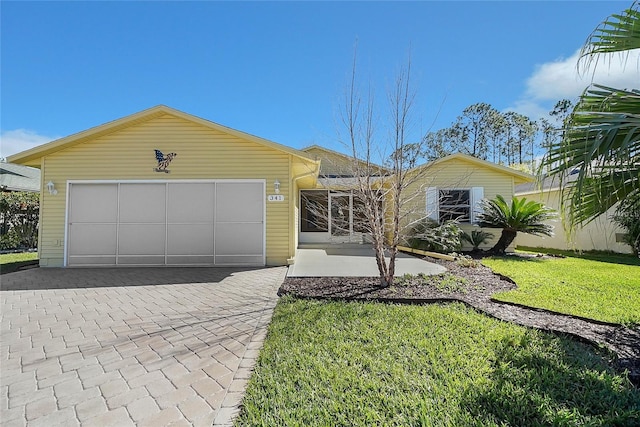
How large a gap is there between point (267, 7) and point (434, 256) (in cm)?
946

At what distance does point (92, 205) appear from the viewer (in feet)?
31.2

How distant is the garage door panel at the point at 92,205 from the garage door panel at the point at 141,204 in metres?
0.27

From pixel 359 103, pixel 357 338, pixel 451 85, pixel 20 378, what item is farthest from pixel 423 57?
pixel 20 378

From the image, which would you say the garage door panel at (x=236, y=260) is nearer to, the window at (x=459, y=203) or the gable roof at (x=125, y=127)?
the gable roof at (x=125, y=127)

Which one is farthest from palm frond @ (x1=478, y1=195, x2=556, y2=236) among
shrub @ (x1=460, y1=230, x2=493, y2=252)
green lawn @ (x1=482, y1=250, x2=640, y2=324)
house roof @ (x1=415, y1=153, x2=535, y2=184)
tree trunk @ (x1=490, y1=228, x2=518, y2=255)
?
house roof @ (x1=415, y1=153, x2=535, y2=184)

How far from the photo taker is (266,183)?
9469 millimetres

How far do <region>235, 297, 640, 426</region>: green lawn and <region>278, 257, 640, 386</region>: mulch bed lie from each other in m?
0.37

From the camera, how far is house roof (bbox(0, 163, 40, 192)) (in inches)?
598

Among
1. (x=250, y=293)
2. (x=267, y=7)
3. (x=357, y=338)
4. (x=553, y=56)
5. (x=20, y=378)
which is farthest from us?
(x=553, y=56)

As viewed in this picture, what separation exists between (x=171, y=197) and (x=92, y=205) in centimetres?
236

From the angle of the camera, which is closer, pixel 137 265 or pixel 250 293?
pixel 250 293

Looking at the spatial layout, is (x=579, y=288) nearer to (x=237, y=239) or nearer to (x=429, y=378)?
(x=429, y=378)

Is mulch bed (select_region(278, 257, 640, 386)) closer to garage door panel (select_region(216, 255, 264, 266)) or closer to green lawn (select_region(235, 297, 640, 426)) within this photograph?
green lawn (select_region(235, 297, 640, 426))

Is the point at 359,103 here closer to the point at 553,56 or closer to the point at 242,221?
the point at 242,221
